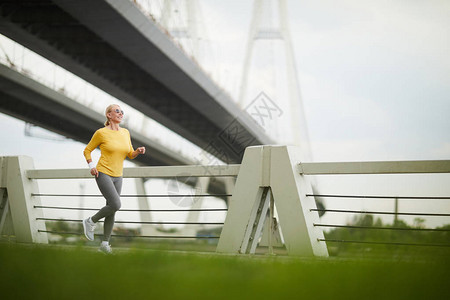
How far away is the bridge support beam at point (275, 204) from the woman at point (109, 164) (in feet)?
2.74

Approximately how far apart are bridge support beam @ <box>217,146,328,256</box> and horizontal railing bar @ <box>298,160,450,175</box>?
14cm

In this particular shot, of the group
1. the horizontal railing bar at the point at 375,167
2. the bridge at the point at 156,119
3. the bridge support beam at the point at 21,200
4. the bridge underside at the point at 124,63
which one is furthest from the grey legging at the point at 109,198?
the bridge underside at the point at 124,63

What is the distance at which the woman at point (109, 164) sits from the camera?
4.55 m

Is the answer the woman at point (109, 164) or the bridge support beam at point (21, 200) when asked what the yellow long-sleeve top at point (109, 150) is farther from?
the bridge support beam at point (21, 200)

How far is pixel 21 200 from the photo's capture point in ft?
19.6

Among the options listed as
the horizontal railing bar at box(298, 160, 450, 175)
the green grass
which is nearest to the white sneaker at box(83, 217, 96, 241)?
the horizontal railing bar at box(298, 160, 450, 175)

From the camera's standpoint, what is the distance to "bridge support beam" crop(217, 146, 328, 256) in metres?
4.45

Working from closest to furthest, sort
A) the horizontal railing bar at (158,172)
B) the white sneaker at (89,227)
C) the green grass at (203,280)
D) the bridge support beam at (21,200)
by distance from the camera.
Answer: the green grass at (203,280) → the white sneaker at (89,227) → the horizontal railing bar at (158,172) → the bridge support beam at (21,200)

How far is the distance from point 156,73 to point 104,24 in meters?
4.98

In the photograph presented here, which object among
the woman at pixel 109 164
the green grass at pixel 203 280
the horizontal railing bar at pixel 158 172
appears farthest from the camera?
the horizontal railing bar at pixel 158 172

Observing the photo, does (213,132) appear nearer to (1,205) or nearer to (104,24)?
(104,24)

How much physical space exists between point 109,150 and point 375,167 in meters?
1.94

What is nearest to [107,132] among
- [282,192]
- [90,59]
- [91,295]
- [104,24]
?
[282,192]

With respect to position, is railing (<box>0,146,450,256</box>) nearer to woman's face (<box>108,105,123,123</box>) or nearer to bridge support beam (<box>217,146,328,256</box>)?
bridge support beam (<box>217,146,328,256</box>)
